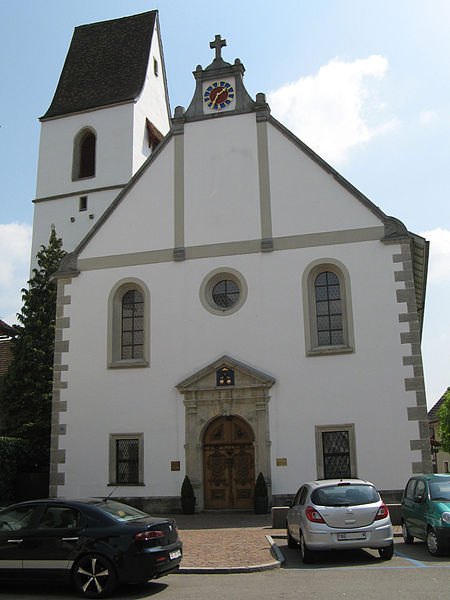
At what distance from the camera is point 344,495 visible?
11109mm

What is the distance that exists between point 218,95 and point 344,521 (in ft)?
51.1

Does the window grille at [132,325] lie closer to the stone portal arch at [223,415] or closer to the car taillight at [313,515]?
the stone portal arch at [223,415]

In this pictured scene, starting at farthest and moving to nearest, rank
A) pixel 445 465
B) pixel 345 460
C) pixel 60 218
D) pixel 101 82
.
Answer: pixel 445 465, pixel 101 82, pixel 60 218, pixel 345 460

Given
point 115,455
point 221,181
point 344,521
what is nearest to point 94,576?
point 344,521

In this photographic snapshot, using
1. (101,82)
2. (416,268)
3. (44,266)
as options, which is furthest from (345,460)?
(101,82)

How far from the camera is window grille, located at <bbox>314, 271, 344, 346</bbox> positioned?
1925 centimetres

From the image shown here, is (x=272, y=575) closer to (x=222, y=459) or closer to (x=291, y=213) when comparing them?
(x=222, y=459)

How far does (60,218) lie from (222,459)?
60.7 feet

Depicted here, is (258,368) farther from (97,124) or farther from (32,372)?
(97,124)

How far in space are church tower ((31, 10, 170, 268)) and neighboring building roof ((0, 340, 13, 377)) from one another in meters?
4.68

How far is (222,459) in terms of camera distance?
19.1m

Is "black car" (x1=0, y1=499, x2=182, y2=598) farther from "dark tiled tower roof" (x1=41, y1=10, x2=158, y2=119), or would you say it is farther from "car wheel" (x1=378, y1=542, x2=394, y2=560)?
"dark tiled tower roof" (x1=41, y1=10, x2=158, y2=119)

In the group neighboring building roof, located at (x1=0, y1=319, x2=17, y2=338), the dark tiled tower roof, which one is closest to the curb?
neighboring building roof, located at (x1=0, y1=319, x2=17, y2=338)

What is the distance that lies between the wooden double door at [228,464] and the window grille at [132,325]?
3.44m
